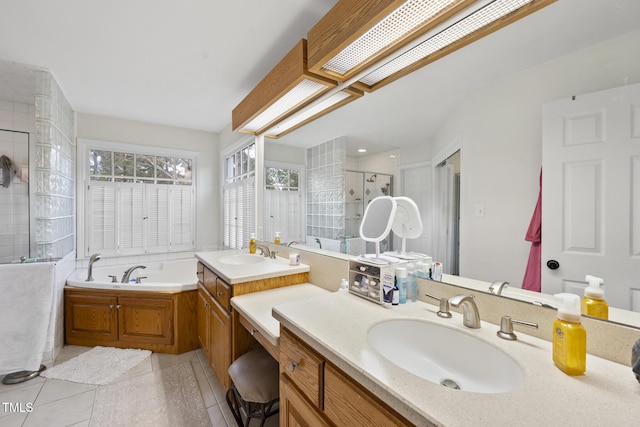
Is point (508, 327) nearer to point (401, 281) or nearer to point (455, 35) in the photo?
point (401, 281)

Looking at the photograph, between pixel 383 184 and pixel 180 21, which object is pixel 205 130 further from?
pixel 383 184

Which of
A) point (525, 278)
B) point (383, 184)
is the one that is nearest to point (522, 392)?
point (525, 278)

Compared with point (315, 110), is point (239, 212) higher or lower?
lower

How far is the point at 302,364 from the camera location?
0.91 meters

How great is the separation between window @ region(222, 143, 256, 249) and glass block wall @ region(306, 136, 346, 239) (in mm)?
1085

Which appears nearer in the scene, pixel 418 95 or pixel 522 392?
pixel 522 392

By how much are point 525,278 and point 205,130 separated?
162 inches

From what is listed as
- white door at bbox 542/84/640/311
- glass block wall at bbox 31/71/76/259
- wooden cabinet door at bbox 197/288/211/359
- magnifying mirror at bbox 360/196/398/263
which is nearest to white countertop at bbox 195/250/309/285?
wooden cabinet door at bbox 197/288/211/359

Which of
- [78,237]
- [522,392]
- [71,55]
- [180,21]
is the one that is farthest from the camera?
[78,237]

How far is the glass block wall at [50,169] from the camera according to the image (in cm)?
227

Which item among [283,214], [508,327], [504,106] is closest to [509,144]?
[504,106]

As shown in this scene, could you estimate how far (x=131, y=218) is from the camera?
3488 mm

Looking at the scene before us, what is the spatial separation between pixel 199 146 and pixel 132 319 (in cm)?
248

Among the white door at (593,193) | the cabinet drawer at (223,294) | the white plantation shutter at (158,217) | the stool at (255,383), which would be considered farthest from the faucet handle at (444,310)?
A: the white plantation shutter at (158,217)
